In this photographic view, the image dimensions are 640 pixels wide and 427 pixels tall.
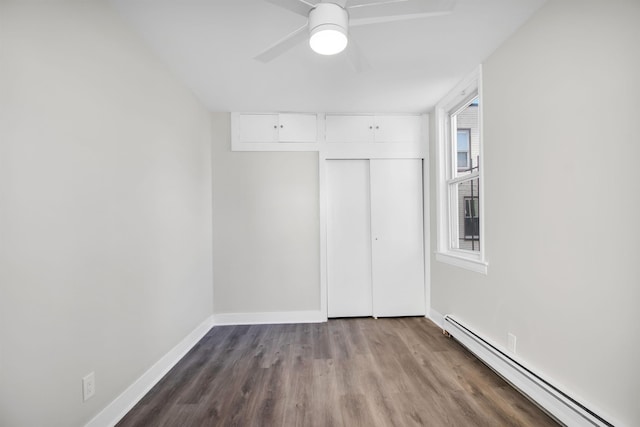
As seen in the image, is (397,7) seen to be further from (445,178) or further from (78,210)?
(445,178)

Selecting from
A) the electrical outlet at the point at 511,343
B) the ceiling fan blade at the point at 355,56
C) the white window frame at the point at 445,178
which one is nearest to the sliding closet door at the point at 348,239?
the white window frame at the point at 445,178

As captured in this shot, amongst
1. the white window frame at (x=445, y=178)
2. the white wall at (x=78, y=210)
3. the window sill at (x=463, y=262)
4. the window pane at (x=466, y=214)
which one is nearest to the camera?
the white wall at (x=78, y=210)

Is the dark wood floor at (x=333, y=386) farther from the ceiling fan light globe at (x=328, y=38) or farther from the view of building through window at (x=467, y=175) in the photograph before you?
the ceiling fan light globe at (x=328, y=38)

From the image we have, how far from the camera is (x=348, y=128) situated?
356 centimetres

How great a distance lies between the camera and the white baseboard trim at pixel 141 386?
5.48 feet

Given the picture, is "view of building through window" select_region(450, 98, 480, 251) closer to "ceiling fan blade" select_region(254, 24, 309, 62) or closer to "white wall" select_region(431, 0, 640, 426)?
"white wall" select_region(431, 0, 640, 426)

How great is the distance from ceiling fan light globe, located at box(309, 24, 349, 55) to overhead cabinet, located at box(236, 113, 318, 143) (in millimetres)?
2017

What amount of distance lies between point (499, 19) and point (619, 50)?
729 millimetres

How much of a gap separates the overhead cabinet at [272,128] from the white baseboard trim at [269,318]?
1.98m

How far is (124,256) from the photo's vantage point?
1837mm

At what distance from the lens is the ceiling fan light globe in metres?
1.40

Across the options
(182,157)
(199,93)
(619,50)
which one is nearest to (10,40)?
(182,157)

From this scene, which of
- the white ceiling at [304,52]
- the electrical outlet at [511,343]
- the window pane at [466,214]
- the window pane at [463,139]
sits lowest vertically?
the electrical outlet at [511,343]

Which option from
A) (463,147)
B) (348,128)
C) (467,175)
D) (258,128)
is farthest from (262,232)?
(463,147)
